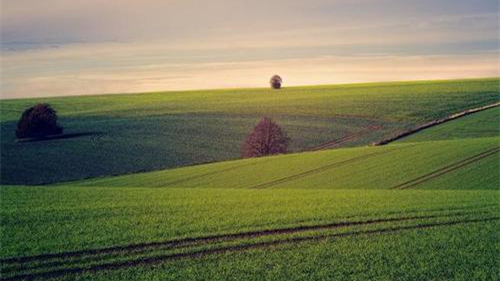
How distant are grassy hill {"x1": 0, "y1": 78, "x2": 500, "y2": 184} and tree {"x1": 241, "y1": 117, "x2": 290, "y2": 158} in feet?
6.23

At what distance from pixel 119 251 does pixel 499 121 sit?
Answer: 4988 cm

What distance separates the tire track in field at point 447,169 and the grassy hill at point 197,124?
18.8 m

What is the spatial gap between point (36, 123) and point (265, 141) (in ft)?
86.1

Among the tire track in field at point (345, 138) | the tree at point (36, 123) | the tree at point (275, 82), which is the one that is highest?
the tree at point (275, 82)

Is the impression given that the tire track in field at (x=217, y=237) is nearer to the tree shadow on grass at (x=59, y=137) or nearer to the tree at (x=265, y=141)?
the tree at (x=265, y=141)

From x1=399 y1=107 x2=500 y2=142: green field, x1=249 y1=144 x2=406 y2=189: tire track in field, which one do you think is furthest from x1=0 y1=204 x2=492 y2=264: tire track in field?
x1=399 y1=107 x2=500 y2=142: green field

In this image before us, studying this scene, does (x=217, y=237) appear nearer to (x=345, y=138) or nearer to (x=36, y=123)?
(x=345, y=138)

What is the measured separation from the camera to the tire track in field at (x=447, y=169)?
2958cm

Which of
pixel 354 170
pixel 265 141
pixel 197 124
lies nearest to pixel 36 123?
pixel 197 124

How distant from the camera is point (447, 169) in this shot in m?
31.8

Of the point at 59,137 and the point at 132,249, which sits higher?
the point at 132,249

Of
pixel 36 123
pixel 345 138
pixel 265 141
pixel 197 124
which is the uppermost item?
pixel 36 123

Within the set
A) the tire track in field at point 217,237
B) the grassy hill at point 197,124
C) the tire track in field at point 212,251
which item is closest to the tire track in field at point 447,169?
the tire track in field at point 217,237

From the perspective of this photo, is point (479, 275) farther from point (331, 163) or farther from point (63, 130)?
point (63, 130)
